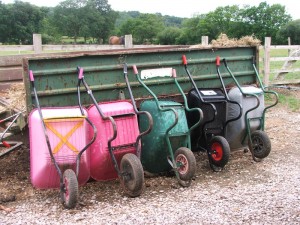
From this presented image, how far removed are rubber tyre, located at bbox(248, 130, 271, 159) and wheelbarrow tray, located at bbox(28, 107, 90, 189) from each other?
256cm

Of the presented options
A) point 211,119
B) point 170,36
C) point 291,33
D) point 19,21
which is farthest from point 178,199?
point 19,21

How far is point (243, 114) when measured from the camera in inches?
227

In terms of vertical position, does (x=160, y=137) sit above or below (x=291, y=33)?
below

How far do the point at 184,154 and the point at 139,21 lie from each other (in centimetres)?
9112

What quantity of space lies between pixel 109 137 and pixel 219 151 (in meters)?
1.55

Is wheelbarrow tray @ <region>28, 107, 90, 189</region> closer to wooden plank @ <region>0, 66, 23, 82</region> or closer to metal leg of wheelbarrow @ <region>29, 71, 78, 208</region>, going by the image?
metal leg of wheelbarrow @ <region>29, 71, 78, 208</region>

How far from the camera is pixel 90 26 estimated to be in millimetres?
93500

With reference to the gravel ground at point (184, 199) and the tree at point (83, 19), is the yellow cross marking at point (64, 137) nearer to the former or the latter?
the gravel ground at point (184, 199)

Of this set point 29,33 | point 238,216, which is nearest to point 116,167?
point 238,216

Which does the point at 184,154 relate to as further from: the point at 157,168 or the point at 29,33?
the point at 29,33

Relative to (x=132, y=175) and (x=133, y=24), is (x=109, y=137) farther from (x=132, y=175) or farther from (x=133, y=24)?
(x=133, y=24)

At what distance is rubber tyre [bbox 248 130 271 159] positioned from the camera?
5664 mm

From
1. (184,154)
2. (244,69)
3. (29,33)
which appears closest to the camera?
(184,154)

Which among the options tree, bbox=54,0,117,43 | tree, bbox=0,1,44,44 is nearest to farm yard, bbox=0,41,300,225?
tree, bbox=0,1,44,44
